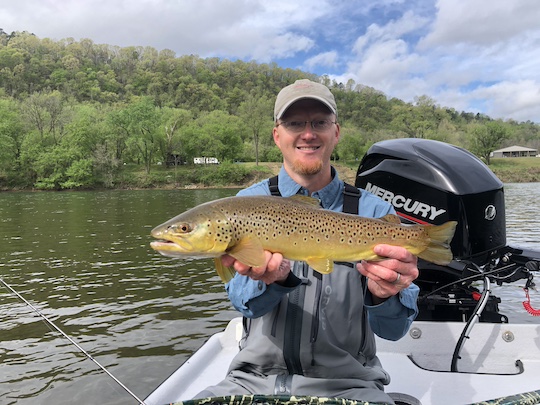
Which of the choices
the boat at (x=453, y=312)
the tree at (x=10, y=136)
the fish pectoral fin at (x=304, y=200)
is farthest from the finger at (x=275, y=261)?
the tree at (x=10, y=136)

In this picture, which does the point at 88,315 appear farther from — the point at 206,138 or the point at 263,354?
the point at 206,138

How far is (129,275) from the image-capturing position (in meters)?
12.6

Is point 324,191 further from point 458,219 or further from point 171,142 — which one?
point 171,142

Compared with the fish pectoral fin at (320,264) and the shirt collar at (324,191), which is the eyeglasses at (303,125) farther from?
the fish pectoral fin at (320,264)

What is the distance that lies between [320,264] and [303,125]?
1198 mm

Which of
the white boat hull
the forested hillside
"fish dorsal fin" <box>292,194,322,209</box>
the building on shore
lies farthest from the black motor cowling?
the building on shore

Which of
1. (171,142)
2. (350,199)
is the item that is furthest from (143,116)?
(350,199)

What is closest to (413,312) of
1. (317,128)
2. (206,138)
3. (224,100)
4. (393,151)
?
(317,128)

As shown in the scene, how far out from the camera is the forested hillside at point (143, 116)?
65.9 metres

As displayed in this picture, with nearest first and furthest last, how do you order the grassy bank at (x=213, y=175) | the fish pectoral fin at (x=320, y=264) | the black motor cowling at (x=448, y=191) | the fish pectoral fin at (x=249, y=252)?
the fish pectoral fin at (x=249, y=252) < the fish pectoral fin at (x=320, y=264) < the black motor cowling at (x=448, y=191) < the grassy bank at (x=213, y=175)

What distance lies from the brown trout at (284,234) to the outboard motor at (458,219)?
2097 mm

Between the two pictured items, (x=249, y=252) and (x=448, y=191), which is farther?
(x=448, y=191)

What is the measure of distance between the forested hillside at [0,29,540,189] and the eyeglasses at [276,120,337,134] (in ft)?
211

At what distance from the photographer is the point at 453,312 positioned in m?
4.85
